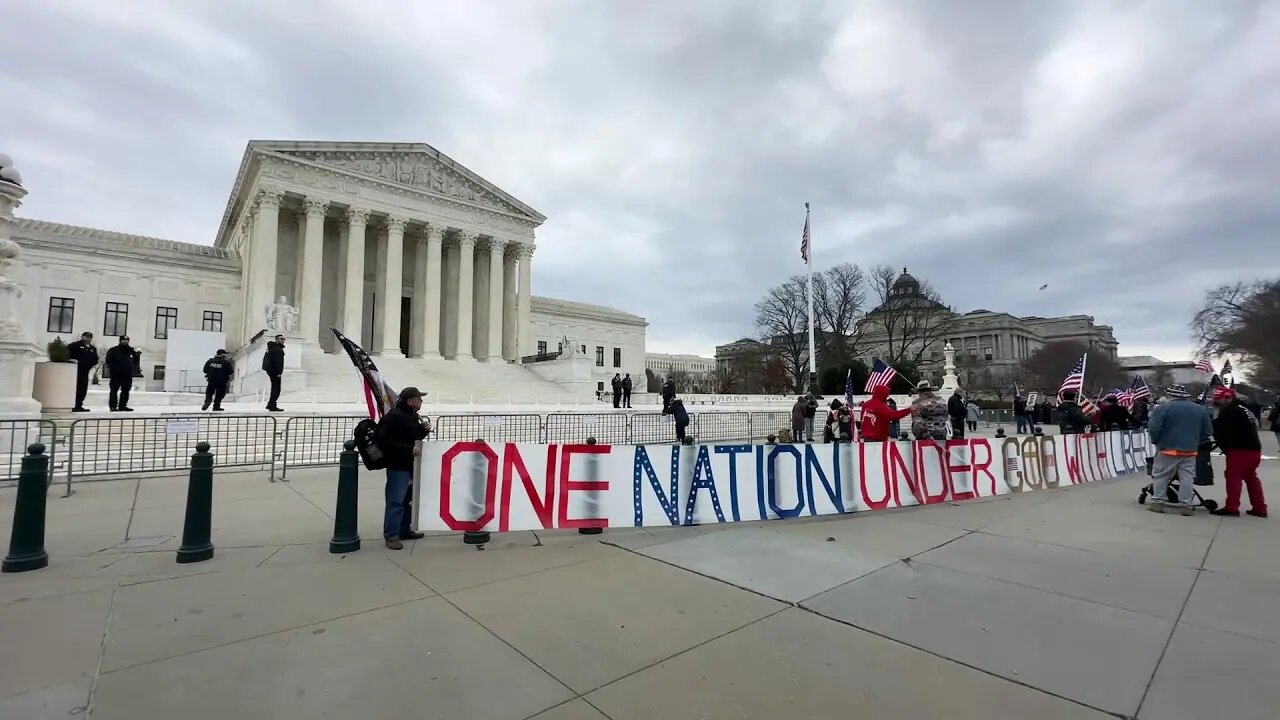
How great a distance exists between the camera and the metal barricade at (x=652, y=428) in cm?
1819

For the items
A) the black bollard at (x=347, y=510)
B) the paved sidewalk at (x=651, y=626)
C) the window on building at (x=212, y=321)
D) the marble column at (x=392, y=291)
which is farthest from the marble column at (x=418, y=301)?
the black bollard at (x=347, y=510)

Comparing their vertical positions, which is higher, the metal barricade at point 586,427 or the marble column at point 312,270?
the marble column at point 312,270

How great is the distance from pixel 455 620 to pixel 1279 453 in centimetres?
2449

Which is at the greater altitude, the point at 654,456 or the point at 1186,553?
the point at 654,456

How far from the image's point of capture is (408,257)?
45.2m

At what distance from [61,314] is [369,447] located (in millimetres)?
49142

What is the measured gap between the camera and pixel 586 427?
16672 millimetres

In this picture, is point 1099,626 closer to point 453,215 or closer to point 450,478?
point 450,478

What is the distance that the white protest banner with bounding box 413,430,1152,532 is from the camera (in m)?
6.06

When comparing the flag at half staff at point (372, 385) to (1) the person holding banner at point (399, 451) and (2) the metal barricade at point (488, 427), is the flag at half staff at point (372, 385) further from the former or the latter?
(2) the metal barricade at point (488, 427)

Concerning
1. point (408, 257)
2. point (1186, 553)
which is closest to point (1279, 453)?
point (1186, 553)

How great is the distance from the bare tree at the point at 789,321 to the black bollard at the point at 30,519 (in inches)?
2071

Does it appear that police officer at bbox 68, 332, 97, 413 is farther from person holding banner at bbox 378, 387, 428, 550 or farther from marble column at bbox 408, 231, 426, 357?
marble column at bbox 408, 231, 426, 357

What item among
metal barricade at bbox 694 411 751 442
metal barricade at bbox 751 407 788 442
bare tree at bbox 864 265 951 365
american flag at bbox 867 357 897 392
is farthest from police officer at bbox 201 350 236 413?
bare tree at bbox 864 265 951 365
